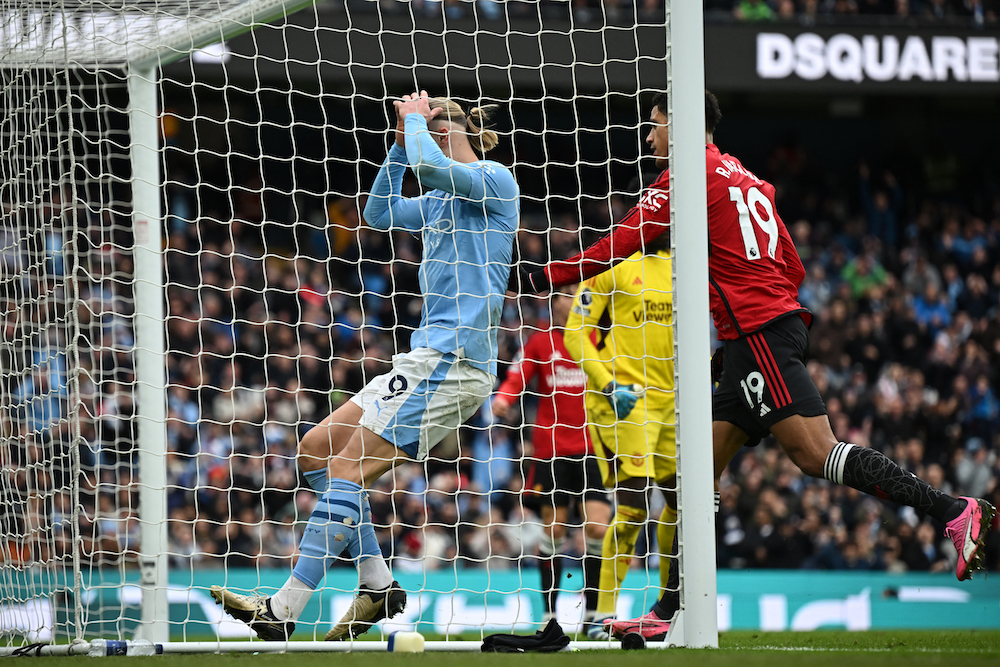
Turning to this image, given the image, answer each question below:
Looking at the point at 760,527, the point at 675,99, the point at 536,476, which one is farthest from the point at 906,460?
the point at 675,99

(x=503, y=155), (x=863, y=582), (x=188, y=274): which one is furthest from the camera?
(x=503, y=155)

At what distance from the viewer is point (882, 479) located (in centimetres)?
407

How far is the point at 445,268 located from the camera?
14.1ft

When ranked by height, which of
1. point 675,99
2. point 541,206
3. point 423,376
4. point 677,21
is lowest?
point 423,376

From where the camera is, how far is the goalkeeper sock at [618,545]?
5.60 metres

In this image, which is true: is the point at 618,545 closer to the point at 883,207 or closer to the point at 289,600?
the point at 289,600

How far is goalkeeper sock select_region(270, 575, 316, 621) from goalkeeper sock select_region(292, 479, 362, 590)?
28 millimetres

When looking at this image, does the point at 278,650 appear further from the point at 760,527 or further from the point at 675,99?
the point at 760,527

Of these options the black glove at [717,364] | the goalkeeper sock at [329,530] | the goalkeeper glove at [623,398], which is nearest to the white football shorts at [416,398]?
the goalkeeper sock at [329,530]

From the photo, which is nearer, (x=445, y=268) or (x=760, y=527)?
(x=445, y=268)

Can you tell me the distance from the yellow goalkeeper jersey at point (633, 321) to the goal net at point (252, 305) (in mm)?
459

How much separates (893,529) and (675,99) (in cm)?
782

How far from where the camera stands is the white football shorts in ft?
13.5

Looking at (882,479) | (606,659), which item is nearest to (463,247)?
(606,659)
